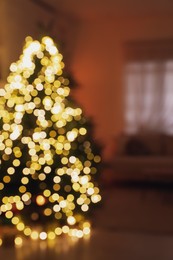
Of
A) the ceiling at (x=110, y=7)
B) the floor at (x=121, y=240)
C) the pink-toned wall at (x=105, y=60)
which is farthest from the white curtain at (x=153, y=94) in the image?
the floor at (x=121, y=240)

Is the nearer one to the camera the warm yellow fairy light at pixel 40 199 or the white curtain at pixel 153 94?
the warm yellow fairy light at pixel 40 199

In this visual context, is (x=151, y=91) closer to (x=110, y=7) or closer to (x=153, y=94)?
(x=153, y=94)

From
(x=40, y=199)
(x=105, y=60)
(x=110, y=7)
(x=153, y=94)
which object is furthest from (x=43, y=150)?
(x=105, y=60)

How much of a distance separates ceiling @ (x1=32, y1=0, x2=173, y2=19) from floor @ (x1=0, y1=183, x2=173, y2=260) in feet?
A: 9.05

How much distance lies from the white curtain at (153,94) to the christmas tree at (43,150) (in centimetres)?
421

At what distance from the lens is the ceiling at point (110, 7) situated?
7.54m

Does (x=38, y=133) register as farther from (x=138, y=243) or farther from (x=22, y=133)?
(x=138, y=243)

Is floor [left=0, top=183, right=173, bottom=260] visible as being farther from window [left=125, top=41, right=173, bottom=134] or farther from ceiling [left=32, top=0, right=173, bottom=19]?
ceiling [left=32, top=0, right=173, bottom=19]

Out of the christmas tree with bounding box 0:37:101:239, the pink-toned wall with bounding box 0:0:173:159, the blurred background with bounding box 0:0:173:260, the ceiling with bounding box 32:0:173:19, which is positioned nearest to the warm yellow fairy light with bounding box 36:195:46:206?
the christmas tree with bounding box 0:37:101:239

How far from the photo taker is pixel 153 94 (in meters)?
8.89

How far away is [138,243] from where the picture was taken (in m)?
4.66

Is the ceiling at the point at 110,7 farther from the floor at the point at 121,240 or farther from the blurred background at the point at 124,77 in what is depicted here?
the floor at the point at 121,240

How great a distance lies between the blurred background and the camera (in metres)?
7.62

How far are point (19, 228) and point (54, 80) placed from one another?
4.20 ft
